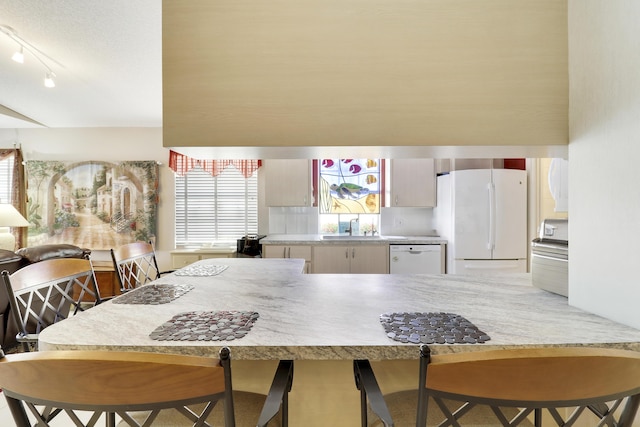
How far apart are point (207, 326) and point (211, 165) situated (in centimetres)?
402

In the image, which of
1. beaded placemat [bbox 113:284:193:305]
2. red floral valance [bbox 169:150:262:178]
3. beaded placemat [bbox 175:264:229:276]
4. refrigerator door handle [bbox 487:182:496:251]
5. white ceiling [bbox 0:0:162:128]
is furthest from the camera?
red floral valance [bbox 169:150:262:178]

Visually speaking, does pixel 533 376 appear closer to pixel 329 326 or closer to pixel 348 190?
pixel 329 326

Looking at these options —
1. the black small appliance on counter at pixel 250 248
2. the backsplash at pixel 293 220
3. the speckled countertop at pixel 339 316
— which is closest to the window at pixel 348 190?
the backsplash at pixel 293 220

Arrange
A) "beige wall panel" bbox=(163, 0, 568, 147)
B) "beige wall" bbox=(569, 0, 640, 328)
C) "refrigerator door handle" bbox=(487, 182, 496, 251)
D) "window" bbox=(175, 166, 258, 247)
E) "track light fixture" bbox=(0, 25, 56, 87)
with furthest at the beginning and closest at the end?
"window" bbox=(175, 166, 258, 247) < "refrigerator door handle" bbox=(487, 182, 496, 251) < "track light fixture" bbox=(0, 25, 56, 87) < "beige wall panel" bbox=(163, 0, 568, 147) < "beige wall" bbox=(569, 0, 640, 328)

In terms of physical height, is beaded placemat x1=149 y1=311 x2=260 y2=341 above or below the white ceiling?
below

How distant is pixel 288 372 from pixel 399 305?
1.76 feet

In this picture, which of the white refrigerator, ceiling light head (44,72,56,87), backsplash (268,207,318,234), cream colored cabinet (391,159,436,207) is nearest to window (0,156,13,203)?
ceiling light head (44,72,56,87)

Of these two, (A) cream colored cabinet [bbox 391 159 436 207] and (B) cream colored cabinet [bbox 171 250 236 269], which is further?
(B) cream colored cabinet [bbox 171 250 236 269]

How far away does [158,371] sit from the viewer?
1.88 ft

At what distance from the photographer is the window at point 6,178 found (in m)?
4.68

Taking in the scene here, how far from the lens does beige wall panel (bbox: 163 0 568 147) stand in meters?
1.21

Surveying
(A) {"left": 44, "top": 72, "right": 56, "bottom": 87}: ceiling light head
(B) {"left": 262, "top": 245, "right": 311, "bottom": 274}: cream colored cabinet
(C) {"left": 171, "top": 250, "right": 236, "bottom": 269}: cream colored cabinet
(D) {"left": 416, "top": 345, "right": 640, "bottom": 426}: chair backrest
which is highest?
(A) {"left": 44, "top": 72, "right": 56, "bottom": 87}: ceiling light head

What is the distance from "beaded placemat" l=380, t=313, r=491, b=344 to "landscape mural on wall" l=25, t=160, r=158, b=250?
4544mm

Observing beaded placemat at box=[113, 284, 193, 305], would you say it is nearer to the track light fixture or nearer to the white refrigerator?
the track light fixture
